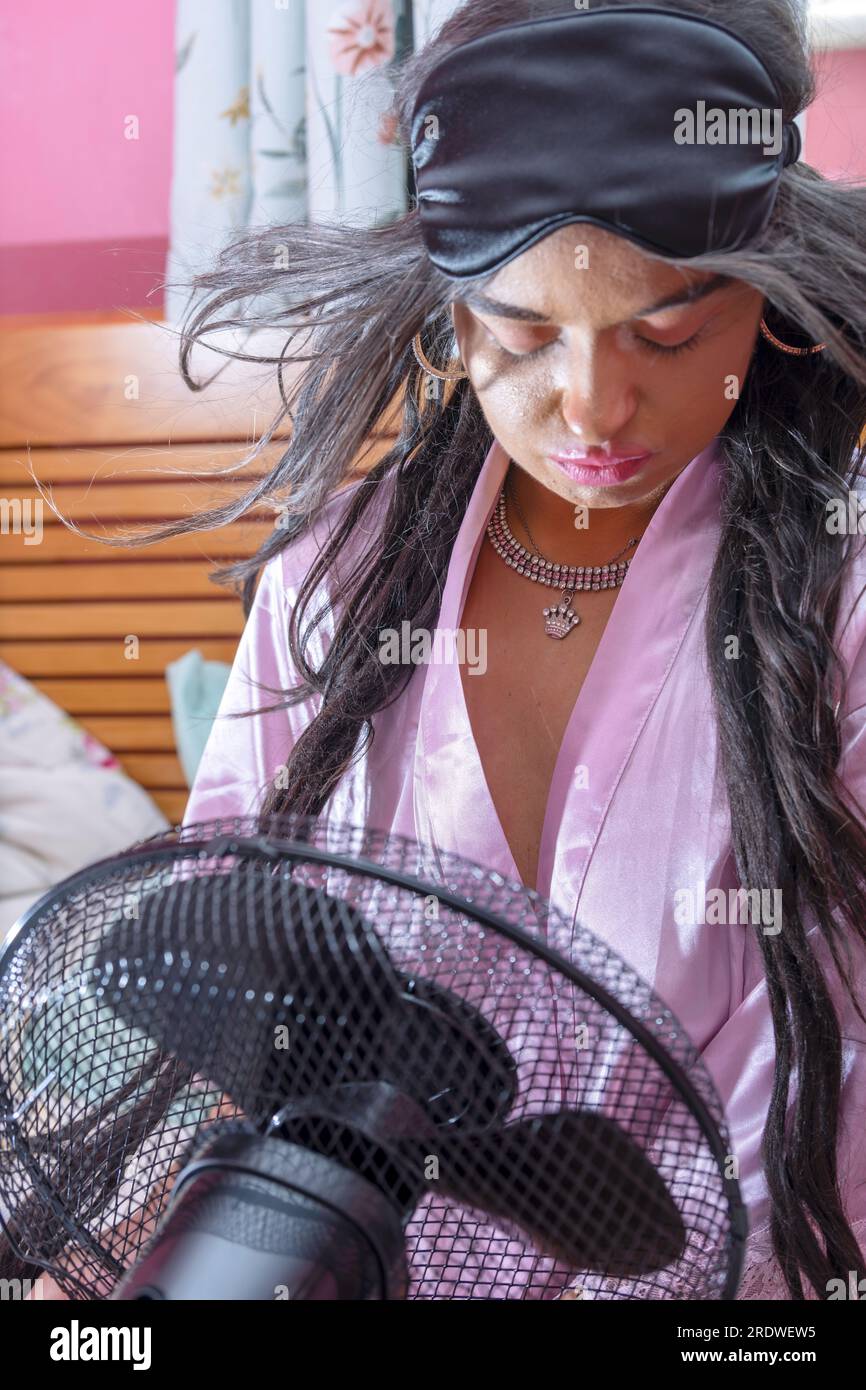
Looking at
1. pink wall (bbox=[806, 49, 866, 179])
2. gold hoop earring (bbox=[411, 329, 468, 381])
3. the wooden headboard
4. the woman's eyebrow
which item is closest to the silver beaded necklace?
gold hoop earring (bbox=[411, 329, 468, 381])

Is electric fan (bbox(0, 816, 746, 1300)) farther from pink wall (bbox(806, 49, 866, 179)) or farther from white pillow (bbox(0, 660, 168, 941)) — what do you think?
white pillow (bbox(0, 660, 168, 941))

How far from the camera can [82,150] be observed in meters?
1.75

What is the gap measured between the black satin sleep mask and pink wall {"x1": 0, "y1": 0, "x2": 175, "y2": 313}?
1.15 m

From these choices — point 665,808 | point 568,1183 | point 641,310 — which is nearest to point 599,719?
point 665,808

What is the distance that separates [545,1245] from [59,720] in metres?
1.39

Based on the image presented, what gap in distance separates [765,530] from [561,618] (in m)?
0.15

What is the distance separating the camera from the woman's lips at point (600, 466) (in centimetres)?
75

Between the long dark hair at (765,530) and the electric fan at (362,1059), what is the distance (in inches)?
11.2

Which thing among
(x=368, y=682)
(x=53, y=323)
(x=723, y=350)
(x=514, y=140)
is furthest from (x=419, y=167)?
(x=53, y=323)

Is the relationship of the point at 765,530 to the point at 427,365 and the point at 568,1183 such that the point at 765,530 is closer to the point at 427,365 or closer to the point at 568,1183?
the point at 427,365

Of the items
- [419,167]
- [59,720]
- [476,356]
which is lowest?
[59,720]

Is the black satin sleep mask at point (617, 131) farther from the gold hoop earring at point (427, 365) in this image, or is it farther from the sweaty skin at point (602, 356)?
the gold hoop earring at point (427, 365)
